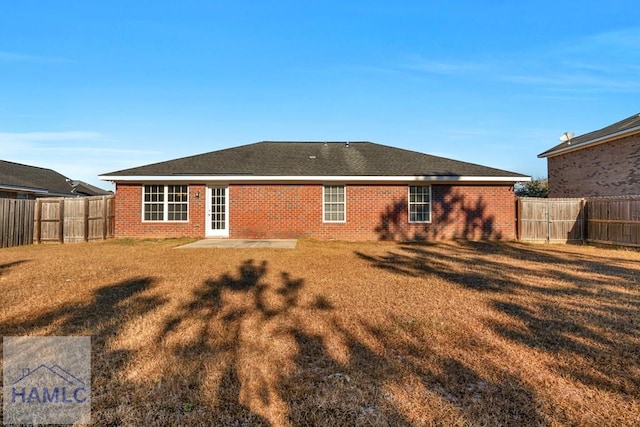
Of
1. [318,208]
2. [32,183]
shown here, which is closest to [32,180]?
[32,183]

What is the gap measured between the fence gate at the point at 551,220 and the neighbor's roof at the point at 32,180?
84.6 ft

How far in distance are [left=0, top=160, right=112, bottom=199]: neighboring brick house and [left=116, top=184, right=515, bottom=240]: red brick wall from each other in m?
12.6

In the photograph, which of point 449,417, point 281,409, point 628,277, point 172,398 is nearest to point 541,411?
point 449,417

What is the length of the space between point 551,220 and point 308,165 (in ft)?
35.3

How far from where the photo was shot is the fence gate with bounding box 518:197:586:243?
48.6ft

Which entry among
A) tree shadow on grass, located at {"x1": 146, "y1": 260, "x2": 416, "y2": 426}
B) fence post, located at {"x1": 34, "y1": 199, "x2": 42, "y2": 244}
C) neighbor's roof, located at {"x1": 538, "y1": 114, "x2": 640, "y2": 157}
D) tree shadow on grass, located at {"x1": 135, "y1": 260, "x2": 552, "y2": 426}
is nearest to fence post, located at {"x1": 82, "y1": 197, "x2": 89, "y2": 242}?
fence post, located at {"x1": 34, "y1": 199, "x2": 42, "y2": 244}

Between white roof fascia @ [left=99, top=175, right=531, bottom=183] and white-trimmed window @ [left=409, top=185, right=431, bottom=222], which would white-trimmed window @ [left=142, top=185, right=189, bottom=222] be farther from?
white-trimmed window @ [left=409, top=185, right=431, bottom=222]

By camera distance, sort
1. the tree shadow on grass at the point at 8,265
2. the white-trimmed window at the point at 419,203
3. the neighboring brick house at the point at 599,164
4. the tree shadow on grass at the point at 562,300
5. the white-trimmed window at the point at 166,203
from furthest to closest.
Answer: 1. the neighboring brick house at the point at 599,164
2. the white-trimmed window at the point at 419,203
3. the white-trimmed window at the point at 166,203
4. the tree shadow on grass at the point at 8,265
5. the tree shadow on grass at the point at 562,300

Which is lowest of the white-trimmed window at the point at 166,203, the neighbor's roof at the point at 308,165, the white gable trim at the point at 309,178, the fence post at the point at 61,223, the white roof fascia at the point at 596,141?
the fence post at the point at 61,223

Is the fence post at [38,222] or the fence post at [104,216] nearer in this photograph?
the fence post at [38,222]

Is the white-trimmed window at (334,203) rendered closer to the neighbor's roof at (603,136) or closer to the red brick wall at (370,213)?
the red brick wall at (370,213)

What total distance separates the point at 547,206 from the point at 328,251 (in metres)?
10.3

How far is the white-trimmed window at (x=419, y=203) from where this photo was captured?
15188mm

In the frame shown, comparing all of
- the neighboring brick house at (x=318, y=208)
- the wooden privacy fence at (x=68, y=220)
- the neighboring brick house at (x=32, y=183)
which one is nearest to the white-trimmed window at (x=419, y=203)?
the neighboring brick house at (x=318, y=208)
